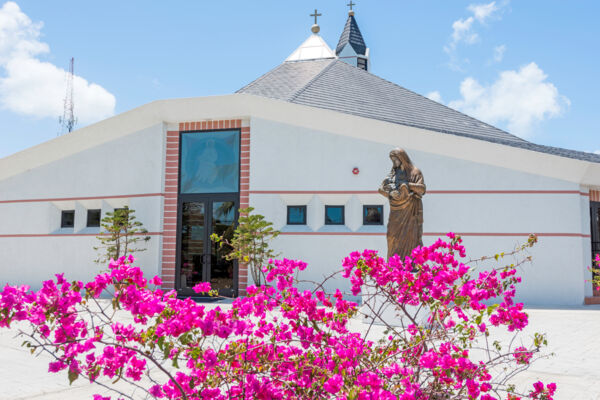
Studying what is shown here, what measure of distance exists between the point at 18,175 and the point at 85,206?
9.96ft

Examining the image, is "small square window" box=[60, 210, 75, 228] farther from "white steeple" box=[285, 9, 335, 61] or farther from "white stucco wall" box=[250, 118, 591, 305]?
"white steeple" box=[285, 9, 335, 61]

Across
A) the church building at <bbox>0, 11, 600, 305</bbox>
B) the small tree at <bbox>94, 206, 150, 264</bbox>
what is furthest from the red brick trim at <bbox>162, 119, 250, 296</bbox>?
the small tree at <bbox>94, 206, 150, 264</bbox>

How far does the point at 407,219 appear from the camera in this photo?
8.08 metres

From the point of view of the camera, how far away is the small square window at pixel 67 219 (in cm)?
1484

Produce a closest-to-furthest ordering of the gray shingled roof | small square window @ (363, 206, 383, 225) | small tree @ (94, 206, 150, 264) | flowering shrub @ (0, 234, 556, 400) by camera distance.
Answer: flowering shrub @ (0, 234, 556, 400)
small square window @ (363, 206, 383, 225)
small tree @ (94, 206, 150, 264)
the gray shingled roof

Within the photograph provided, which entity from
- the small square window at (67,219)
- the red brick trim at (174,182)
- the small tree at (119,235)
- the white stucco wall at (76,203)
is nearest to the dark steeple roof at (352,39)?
the red brick trim at (174,182)

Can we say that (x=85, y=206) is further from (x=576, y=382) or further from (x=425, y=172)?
(x=576, y=382)

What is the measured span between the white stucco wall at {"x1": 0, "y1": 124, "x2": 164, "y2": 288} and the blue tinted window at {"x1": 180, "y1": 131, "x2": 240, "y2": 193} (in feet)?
2.42

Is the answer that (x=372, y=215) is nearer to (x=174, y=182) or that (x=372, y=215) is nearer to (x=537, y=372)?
(x=174, y=182)

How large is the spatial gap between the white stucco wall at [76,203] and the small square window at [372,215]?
571 centimetres

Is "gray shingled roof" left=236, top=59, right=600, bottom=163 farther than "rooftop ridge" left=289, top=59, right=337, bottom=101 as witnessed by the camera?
No

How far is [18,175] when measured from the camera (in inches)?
610

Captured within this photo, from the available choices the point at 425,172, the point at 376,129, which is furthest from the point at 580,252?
the point at 376,129

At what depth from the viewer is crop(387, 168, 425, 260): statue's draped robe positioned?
8.03 metres
